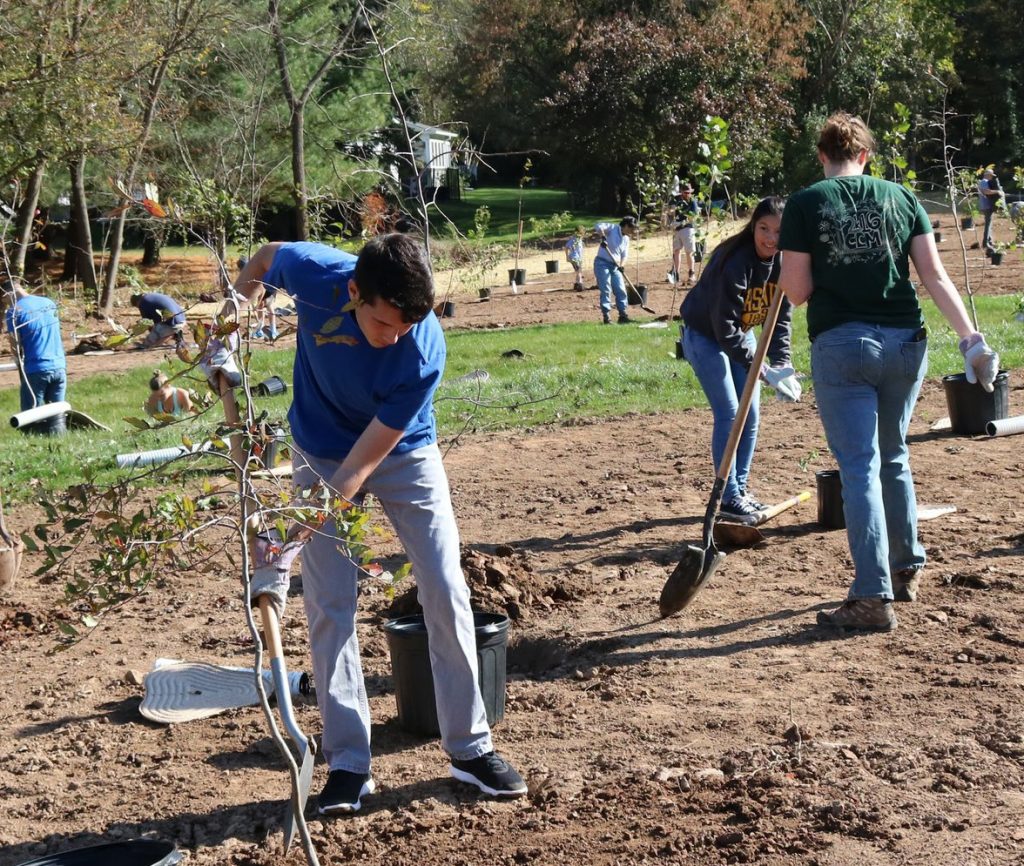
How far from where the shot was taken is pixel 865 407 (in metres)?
4.93

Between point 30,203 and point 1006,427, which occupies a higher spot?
point 30,203

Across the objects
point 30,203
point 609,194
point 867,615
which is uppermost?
point 609,194

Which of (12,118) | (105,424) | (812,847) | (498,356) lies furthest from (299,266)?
(12,118)

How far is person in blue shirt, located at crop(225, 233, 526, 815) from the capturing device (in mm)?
3557

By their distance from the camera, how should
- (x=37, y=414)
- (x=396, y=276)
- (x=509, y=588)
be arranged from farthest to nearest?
(x=37, y=414), (x=509, y=588), (x=396, y=276)

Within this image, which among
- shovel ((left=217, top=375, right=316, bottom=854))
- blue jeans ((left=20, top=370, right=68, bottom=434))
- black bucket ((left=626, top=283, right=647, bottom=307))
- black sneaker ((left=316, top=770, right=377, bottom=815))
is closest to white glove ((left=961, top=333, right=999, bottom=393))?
black sneaker ((left=316, top=770, right=377, bottom=815))

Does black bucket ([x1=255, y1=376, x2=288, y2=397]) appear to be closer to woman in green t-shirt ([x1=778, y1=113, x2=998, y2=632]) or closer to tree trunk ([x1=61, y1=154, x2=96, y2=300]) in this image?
woman in green t-shirt ([x1=778, y1=113, x2=998, y2=632])

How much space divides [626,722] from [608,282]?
1403 centimetres

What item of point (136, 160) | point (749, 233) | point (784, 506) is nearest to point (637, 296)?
point (136, 160)

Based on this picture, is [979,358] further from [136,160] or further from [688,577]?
[136,160]

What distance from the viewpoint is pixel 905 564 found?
5.25m

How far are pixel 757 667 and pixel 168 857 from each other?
240 centimetres

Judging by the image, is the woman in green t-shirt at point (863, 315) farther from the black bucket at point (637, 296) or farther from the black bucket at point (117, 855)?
the black bucket at point (637, 296)

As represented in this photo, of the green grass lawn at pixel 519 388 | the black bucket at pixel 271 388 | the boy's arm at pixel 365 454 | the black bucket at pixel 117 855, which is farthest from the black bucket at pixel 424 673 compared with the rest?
the black bucket at pixel 271 388
